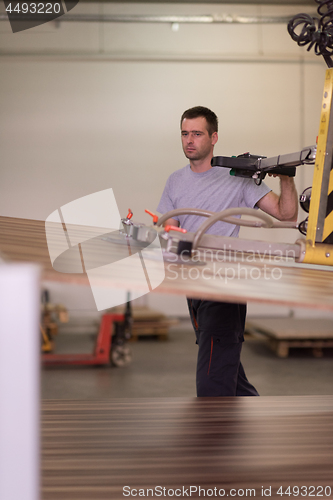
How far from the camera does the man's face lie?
2.27m

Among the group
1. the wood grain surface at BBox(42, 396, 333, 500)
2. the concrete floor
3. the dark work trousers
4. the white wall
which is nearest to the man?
the dark work trousers

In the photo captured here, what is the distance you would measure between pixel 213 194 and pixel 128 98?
4287 mm

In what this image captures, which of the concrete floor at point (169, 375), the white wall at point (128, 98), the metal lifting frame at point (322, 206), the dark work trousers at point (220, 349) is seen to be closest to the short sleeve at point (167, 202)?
the dark work trousers at point (220, 349)

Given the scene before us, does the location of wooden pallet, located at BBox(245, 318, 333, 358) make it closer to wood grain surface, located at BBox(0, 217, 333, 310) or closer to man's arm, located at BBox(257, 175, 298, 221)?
man's arm, located at BBox(257, 175, 298, 221)

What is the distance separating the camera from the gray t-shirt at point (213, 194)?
7.21 ft

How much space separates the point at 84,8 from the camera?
5.97 meters

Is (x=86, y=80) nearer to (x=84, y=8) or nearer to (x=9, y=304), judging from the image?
(x=84, y=8)

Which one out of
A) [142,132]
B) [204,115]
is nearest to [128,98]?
[142,132]

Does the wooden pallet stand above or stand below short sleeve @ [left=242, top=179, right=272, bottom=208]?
below

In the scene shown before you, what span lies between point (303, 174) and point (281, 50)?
69.0 inches

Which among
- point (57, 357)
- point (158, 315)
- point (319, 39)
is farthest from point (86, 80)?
point (319, 39)

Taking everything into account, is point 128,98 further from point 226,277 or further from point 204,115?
point 226,277

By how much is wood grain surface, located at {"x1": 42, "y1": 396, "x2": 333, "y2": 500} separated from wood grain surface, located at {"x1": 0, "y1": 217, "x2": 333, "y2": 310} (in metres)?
0.43

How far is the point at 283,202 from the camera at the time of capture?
213cm
